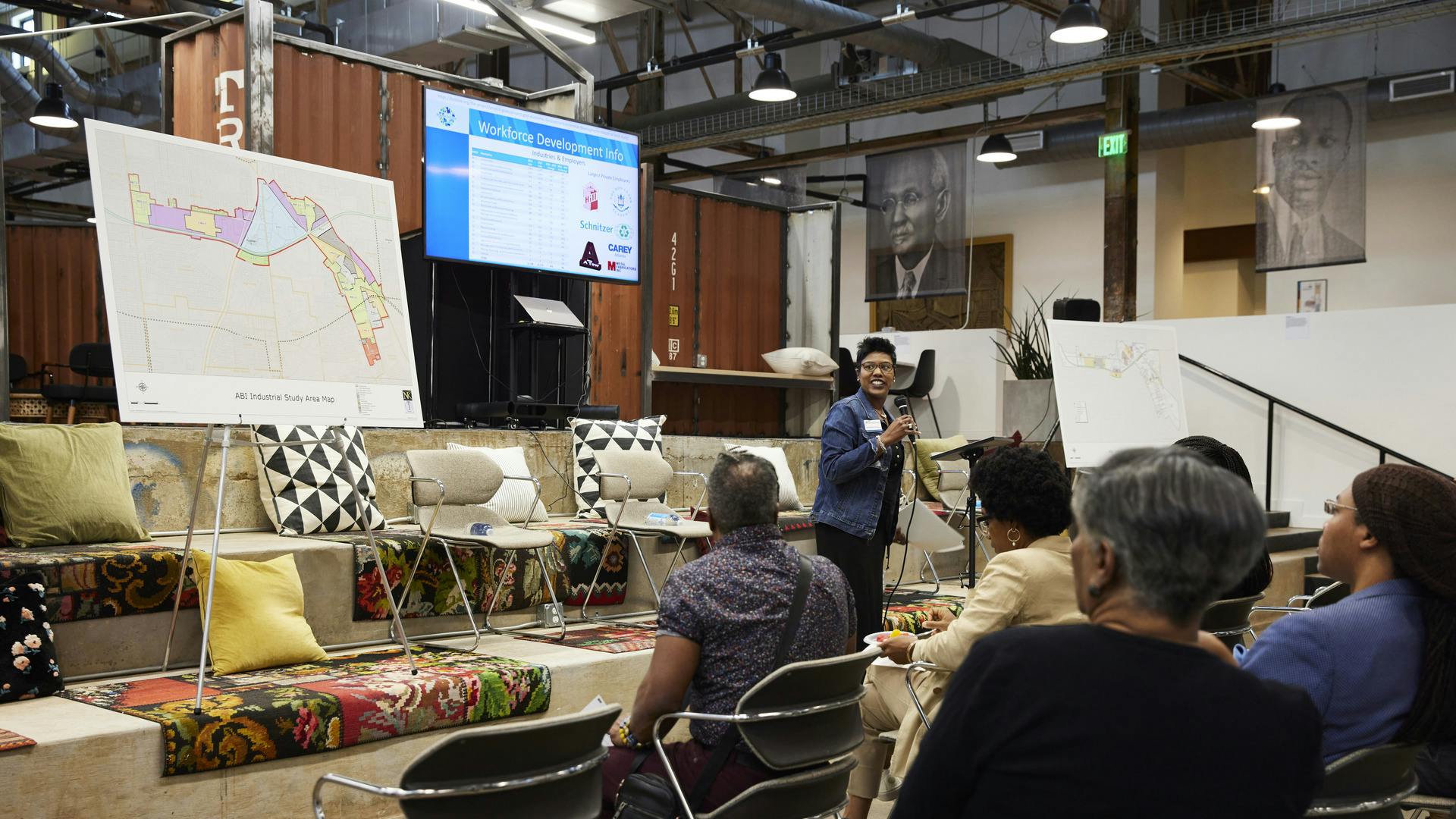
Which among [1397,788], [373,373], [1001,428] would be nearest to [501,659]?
[373,373]

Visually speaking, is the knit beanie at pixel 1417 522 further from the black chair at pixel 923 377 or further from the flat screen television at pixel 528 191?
the black chair at pixel 923 377

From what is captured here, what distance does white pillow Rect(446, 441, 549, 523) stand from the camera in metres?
5.72

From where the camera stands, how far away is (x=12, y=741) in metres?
2.99

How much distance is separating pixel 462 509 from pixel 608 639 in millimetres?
877

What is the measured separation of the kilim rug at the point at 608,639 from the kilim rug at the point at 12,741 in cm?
208

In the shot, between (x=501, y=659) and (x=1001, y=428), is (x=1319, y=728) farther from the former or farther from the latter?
(x=1001, y=428)

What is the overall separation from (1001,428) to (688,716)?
892 cm

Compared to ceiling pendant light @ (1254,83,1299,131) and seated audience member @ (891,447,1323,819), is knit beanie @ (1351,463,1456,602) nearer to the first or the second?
seated audience member @ (891,447,1323,819)

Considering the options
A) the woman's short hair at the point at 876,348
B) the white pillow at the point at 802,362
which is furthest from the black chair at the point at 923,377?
the woman's short hair at the point at 876,348

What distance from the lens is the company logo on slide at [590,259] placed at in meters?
6.77

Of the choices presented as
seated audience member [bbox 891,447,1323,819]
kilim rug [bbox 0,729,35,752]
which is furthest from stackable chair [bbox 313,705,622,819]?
kilim rug [bbox 0,729,35,752]

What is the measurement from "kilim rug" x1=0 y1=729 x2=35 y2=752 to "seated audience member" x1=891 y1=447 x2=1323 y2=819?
2591 millimetres

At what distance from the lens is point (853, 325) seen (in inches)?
572

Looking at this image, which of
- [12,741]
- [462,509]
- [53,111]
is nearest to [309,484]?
[462,509]
